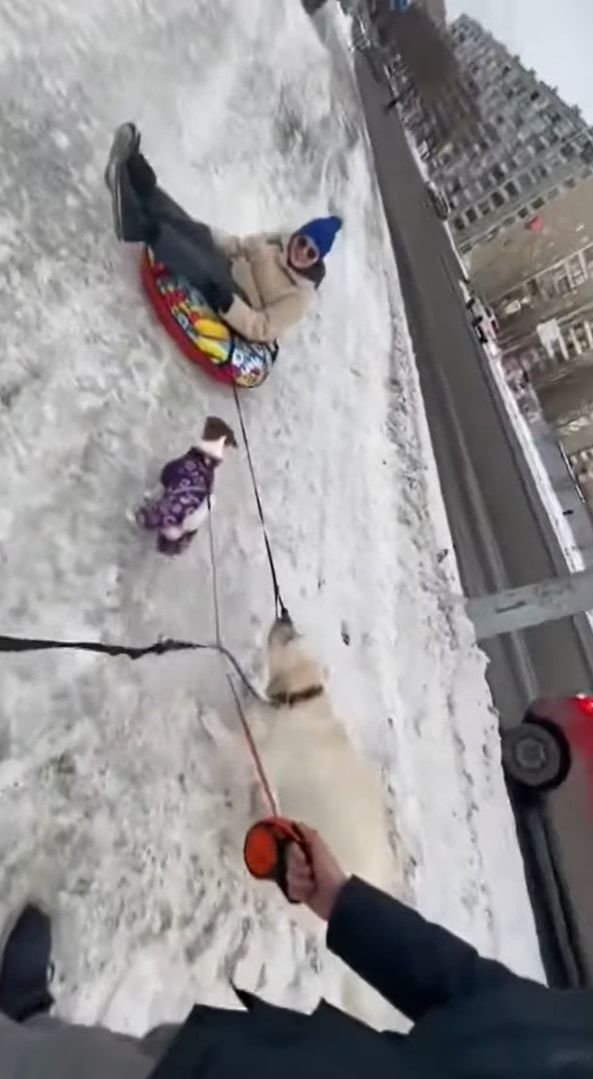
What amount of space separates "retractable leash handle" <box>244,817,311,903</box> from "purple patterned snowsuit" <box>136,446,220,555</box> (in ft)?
1.44

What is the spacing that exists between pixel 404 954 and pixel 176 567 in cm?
74

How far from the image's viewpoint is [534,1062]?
0.67 meters

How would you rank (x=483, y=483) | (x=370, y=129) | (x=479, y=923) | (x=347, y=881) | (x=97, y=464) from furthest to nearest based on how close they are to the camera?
(x=370, y=129) → (x=483, y=483) → (x=479, y=923) → (x=97, y=464) → (x=347, y=881)

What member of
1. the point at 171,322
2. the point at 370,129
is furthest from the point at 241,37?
the point at 171,322

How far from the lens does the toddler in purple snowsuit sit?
1.43 meters

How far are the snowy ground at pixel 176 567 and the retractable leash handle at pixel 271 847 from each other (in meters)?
0.19

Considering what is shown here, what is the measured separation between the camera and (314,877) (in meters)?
1.03

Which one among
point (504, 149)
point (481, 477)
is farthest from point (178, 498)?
point (504, 149)

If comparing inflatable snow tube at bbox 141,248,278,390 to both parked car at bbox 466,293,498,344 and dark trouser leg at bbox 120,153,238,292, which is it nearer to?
dark trouser leg at bbox 120,153,238,292

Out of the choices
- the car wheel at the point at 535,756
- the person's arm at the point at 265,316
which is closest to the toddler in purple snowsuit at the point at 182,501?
the person's arm at the point at 265,316

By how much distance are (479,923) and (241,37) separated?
79.0 inches

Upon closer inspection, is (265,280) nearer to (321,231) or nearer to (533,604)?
(321,231)

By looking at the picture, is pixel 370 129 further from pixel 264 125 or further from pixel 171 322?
pixel 171 322

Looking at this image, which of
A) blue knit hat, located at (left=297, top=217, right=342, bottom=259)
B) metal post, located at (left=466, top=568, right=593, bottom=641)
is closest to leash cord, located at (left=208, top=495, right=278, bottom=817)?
blue knit hat, located at (left=297, top=217, right=342, bottom=259)
